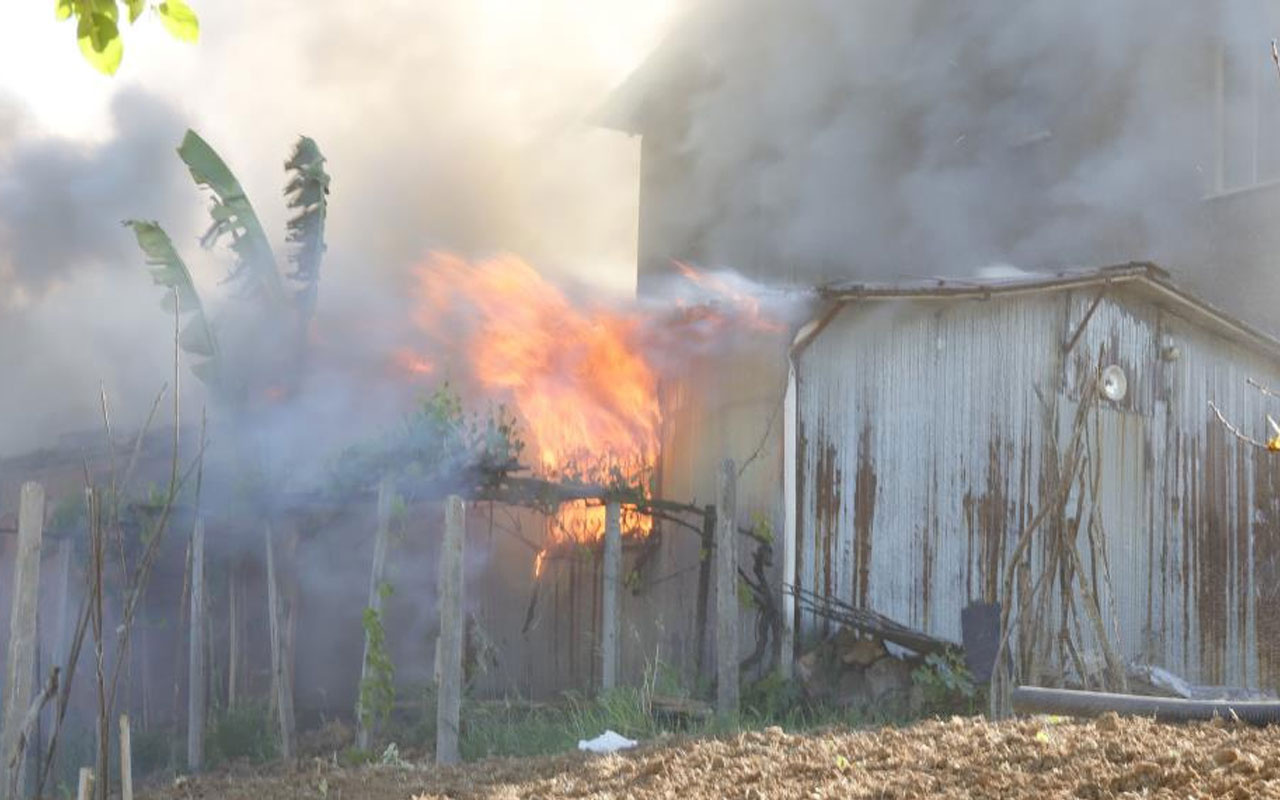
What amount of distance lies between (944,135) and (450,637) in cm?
1118

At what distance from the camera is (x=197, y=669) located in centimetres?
1105

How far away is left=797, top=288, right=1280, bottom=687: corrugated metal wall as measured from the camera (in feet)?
42.6

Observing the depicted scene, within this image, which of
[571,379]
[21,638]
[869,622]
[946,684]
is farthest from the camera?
[571,379]

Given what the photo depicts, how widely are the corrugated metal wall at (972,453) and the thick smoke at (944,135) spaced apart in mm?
3167

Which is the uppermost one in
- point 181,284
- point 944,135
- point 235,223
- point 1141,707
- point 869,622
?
point 944,135

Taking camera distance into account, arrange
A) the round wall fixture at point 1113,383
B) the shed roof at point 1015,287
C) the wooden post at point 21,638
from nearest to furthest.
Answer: the wooden post at point 21,638 → the shed roof at point 1015,287 → the round wall fixture at point 1113,383

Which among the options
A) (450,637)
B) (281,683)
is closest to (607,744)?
(450,637)

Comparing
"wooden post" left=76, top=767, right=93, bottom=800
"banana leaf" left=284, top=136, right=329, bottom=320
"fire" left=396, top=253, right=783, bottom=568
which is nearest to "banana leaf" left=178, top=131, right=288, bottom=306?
"banana leaf" left=284, top=136, right=329, bottom=320

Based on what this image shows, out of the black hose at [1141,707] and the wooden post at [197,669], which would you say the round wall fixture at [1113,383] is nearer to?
the black hose at [1141,707]

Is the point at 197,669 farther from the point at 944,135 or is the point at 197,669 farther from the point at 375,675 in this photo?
the point at 944,135

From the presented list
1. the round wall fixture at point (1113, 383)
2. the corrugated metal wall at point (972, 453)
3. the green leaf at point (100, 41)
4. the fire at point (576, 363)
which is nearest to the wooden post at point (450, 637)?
the corrugated metal wall at point (972, 453)

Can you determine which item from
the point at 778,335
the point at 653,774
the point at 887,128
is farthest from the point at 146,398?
the point at 653,774

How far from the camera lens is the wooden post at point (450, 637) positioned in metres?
9.12

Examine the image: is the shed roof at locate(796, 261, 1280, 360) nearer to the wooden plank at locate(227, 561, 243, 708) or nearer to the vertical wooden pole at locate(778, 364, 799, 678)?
the vertical wooden pole at locate(778, 364, 799, 678)
